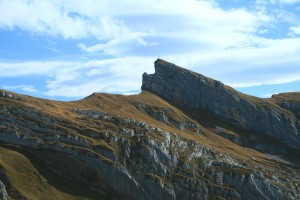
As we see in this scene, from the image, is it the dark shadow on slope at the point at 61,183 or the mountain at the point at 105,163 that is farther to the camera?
the mountain at the point at 105,163

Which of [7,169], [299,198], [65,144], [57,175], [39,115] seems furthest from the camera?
[299,198]

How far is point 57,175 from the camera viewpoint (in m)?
150

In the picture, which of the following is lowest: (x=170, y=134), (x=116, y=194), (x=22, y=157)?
(x=116, y=194)

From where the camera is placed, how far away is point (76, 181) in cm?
15188

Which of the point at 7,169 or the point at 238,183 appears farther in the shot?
the point at 238,183

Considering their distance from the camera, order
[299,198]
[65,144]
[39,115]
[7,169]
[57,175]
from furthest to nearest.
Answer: [299,198], [39,115], [65,144], [57,175], [7,169]

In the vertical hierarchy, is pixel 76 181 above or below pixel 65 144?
below

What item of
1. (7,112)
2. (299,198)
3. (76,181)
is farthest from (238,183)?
(7,112)

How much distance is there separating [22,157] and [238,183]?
269 ft

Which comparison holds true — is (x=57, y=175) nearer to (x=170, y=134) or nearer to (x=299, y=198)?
(x=170, y=134)

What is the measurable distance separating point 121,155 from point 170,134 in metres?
36.8

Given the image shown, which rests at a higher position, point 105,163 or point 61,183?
point 105,163

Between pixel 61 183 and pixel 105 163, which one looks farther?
pixel 105 163

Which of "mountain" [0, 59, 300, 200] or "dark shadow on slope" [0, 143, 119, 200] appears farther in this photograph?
"mountain" [0, 59, 300, 200]
